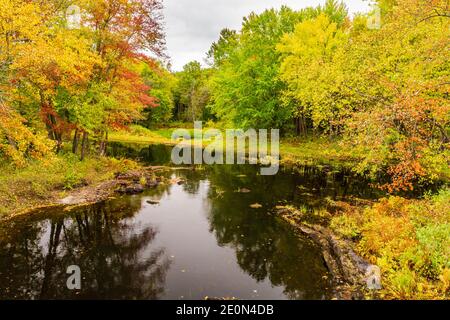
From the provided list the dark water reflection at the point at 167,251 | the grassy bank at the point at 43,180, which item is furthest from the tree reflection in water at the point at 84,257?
the grassy bank at the point at 43,180

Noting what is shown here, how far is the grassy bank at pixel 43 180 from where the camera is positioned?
52.0 ft

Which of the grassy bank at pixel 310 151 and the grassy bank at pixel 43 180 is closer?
the grassy bank at pixel 43 180

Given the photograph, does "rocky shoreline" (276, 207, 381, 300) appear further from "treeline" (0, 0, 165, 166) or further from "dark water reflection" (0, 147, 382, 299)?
"treeline" (0, 0, 165, 166)

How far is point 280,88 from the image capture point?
1657 inches

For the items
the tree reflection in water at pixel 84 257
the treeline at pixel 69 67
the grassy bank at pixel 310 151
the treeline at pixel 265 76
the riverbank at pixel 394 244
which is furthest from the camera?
the grassy bank at pixel 310 151

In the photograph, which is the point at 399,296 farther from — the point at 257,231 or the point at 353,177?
the point at 353,177

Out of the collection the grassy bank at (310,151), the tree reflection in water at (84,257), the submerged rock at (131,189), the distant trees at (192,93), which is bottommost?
the tree reflection in water at (84,257)

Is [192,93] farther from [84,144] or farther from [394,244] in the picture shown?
[394,244]

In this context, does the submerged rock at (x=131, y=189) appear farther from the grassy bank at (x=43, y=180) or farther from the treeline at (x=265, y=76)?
the treeline at (x=265, y=76)

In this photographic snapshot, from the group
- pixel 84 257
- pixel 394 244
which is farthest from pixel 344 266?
pixel 84 257

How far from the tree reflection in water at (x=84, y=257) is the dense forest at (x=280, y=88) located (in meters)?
3.87

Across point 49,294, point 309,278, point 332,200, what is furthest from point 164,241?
point 332,200

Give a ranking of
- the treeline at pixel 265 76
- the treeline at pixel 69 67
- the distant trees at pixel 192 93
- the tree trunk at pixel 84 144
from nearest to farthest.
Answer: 1. the treeline at pixel 265 76
2. the treeline at pixel 69 67
3. the tree trunk at pixel 84 144
4. the distant trees at pixel 192 93

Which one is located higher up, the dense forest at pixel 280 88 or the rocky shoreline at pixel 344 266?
the dense forest at pixel 280 88
